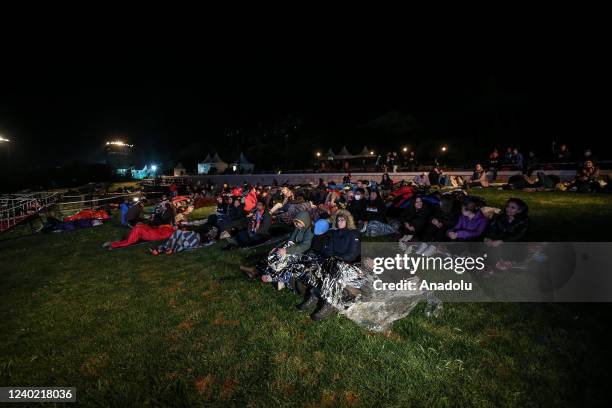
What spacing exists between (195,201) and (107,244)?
1050cm

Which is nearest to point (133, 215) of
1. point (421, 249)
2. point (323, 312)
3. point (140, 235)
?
point (140, 235)

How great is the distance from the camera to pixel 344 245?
5449mm

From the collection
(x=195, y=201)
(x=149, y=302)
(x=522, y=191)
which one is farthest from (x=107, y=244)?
(x=522, y=191)

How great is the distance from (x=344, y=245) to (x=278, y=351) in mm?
2298

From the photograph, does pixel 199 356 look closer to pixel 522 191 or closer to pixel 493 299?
pixel 493 299

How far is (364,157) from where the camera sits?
2071 inches

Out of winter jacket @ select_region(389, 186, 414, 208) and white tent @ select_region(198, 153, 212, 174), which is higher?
white tent @ select_region(198, 153, 212, 174)

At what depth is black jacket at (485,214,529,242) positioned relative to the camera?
5859 millimetres

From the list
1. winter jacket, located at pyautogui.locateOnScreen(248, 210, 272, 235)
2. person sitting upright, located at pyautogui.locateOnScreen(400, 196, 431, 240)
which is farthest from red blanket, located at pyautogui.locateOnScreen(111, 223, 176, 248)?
person sitting upright, located at pyautogui.locateOnScreen(400, 196, 431, 240)

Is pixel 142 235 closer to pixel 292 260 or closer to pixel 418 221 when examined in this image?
pixel 292 260

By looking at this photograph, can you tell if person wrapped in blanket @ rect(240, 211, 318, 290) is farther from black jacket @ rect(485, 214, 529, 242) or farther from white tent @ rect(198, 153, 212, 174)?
white tent @ rect(198, 153, 212, 174)

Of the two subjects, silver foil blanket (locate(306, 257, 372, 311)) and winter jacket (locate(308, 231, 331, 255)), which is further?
winter jacket (locate(308, 231, 331, 255))

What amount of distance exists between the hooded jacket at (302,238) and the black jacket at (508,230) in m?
3.78

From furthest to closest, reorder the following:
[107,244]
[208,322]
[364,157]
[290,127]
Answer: [290,127]
[364,157]
[107,244]
[208,322]
